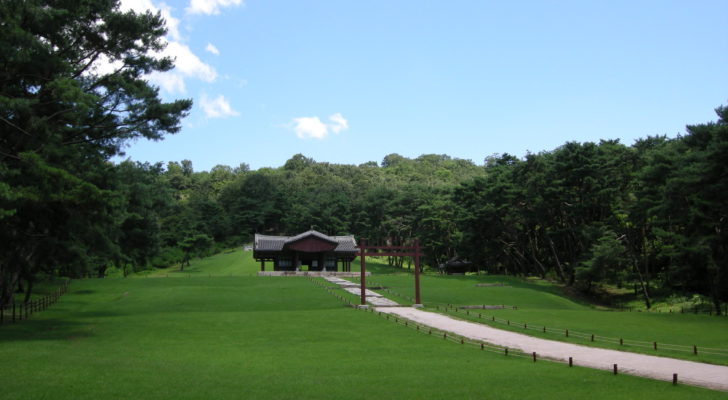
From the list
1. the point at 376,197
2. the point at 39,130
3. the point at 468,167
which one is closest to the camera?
the point at 39,130

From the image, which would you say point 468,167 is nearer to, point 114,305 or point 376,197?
point 376,197

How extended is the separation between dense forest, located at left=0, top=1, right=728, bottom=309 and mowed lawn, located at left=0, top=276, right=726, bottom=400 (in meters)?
4.04

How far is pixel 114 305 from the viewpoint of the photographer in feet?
102

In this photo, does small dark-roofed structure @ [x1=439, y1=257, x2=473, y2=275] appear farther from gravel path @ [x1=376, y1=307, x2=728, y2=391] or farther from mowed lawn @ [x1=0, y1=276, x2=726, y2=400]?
gravel path @ [x1=376, y1=307, x2=728, y2=391]

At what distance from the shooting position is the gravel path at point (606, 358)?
11.3 metres

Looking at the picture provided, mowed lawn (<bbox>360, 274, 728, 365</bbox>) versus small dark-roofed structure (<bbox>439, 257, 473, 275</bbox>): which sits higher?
small dark-roofed structure (<bbox>439, 257, 473, 275</bbox>)

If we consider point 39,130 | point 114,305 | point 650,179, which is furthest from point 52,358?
point 650,179

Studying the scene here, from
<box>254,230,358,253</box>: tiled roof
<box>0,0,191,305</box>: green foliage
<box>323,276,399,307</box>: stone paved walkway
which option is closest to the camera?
<box>0,0,191,305</box>: green foliage

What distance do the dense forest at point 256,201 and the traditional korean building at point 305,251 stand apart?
429 inches

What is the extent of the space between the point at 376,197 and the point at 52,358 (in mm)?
65118

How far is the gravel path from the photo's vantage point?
1132 cm

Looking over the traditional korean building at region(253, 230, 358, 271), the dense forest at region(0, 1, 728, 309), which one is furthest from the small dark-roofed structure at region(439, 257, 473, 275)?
the traditional korean building at region(253, 230, 358, 271)

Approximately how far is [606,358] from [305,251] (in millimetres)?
41365

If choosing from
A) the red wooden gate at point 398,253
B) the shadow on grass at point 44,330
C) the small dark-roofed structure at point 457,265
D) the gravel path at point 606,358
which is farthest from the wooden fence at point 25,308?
the small dark-roofed structure at point 457,265
